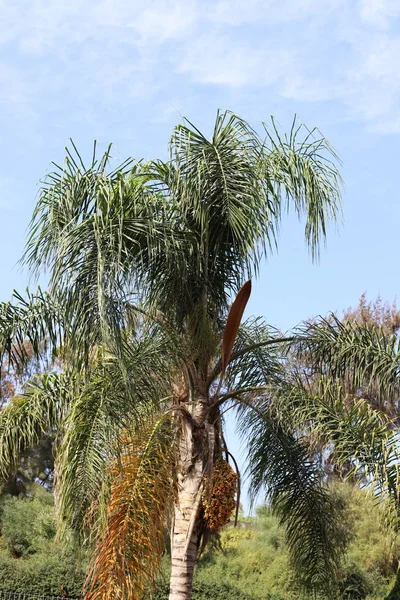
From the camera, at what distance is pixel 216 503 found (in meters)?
8.45

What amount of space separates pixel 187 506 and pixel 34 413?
240cm

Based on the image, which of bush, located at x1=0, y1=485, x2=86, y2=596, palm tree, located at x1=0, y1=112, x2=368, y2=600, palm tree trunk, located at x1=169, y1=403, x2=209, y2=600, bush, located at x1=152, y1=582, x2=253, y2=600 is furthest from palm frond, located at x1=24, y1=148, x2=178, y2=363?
bush, located at x1=152, y1=582, x2=253, y2=600

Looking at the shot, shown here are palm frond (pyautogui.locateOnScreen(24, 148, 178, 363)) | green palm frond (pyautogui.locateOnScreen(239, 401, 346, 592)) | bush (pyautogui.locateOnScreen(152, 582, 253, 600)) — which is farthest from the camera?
bush (pyautogui.locateOnScreen(152, 582, 253, 600))

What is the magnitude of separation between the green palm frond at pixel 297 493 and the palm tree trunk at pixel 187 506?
1.44 meters

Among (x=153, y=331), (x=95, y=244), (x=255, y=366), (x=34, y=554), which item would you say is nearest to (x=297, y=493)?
(x=255, y=366)

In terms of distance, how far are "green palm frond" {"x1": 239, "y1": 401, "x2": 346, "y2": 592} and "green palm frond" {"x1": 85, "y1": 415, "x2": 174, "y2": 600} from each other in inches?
82.2

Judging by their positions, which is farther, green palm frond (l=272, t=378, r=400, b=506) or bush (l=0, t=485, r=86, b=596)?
bush (l=0, t=485, r=86, b=596)

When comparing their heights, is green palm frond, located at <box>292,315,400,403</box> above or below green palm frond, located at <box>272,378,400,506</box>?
above

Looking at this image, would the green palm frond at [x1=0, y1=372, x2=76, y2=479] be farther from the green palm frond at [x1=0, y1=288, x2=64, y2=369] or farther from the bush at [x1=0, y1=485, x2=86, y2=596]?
the bush at [x1=0, y1=485, x2=86, y2=596]

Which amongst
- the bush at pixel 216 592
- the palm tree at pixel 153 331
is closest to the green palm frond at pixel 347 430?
the palm tree at pixel 153 331

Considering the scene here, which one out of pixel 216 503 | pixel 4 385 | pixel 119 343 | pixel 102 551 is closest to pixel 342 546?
pixel 216 503

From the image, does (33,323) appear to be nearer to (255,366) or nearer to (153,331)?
(153,331)

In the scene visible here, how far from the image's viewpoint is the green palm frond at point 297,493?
9.98m

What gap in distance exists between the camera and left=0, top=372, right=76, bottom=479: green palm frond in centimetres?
969
